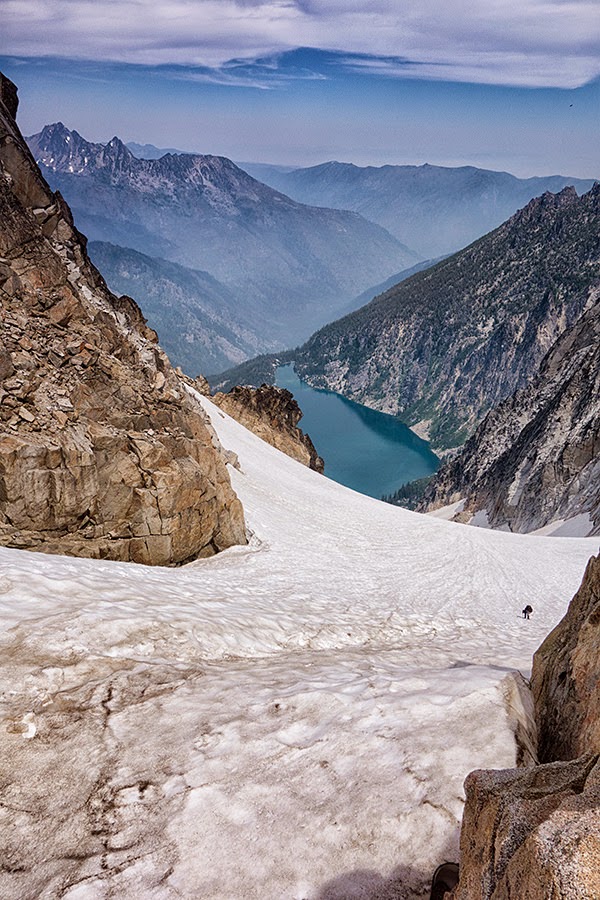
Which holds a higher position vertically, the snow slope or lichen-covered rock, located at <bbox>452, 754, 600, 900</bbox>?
lichen-covered rock, located at <bbox>452, 754, 600, 900</bbox>

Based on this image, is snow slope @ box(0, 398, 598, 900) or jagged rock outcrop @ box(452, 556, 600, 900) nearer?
jagged rock outcrop @ box(452, 556, 600, 900)

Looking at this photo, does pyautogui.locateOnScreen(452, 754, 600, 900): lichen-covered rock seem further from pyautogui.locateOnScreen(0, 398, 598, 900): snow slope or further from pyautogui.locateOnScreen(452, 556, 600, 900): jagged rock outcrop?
pyautogui.locateOnScreen(0, 398, 598, 900): snow slope

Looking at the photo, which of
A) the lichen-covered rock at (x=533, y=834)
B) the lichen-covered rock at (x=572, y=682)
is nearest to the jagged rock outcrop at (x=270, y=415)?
the lichen-covered rock at (x=572, y=682)

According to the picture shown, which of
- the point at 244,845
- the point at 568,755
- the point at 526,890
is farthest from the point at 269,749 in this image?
the point at 526,890

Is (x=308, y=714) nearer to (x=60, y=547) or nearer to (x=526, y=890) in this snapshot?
(x=526, y=890)

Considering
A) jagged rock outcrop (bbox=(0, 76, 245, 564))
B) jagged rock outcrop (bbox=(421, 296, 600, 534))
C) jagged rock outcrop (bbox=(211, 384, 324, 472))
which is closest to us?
jagged rock outcrop (bbox=(0, 76, 245, 564))

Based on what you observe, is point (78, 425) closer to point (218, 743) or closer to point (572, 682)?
point (218, 743)

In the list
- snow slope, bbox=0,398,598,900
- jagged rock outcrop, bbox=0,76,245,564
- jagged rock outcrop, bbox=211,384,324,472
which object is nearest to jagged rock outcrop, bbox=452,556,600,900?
snow slope, bbox=0,398,598,900
